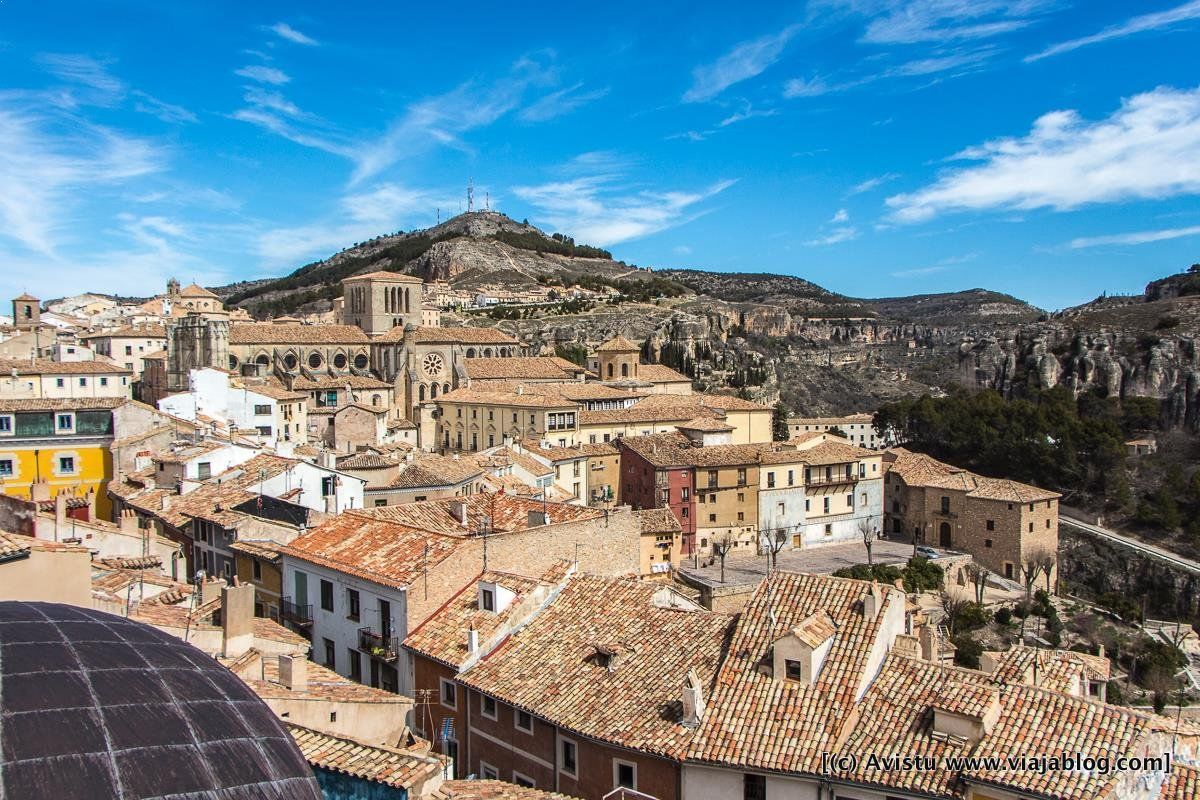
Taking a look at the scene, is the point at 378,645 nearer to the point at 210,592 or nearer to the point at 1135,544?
the point at 210,592

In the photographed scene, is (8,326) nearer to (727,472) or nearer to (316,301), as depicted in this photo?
(727,472)

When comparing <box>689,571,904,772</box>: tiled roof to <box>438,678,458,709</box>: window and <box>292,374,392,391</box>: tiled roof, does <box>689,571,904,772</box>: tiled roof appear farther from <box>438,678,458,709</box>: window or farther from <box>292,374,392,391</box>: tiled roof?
<box>292,374,392,391</box>: tiled roof

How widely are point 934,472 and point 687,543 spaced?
20.8m

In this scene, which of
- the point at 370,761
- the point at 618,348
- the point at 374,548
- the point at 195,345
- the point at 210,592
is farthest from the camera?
the point at 618,348

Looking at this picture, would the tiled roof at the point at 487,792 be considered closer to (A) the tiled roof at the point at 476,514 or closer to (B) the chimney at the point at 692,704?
(B) the chimney at the point at 692,704

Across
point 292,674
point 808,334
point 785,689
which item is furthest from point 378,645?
point 808,334

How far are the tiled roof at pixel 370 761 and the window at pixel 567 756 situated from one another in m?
3.83

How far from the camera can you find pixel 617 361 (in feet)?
269

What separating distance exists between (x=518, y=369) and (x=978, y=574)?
39232 millimetres

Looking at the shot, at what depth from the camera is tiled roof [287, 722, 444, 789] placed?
1095 cm

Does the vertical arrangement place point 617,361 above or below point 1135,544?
above

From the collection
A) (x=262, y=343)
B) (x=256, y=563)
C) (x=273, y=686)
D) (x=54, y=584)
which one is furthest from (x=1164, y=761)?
(x=262, y=343)

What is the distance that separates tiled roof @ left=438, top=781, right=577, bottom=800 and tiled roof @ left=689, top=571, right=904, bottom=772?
2.50 meters

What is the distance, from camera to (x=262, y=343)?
7294cm
